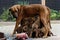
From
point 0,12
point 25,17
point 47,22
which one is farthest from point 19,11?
point 0,12

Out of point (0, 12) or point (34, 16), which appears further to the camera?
point (0, 12)

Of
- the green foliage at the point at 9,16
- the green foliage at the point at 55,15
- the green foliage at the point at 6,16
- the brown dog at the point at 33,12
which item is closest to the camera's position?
the brown dog at the point at 33,12

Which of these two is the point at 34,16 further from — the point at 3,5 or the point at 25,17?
the point at 3,5

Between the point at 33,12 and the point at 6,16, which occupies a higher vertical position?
the point at 33,12

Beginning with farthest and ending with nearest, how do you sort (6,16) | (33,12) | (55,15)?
(55,15), (6,16), (33,12)

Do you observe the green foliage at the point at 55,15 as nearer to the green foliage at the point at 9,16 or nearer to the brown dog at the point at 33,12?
the green foliage at the point at 9,16

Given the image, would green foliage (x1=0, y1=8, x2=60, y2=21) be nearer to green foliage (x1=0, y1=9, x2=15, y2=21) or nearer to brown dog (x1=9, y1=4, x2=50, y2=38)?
green foliage (x1=0, y1=9, x2=15, y2=21)

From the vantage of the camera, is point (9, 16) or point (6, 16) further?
point (6, 16)

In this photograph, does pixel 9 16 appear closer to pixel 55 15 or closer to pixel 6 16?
pixel 6 16

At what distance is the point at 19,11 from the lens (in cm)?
595

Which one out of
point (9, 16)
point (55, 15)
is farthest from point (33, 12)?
point (55, 15)

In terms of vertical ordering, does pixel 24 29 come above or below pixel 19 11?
below

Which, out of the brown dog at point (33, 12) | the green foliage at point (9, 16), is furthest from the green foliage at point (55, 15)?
the brown dog at point (33, 12)

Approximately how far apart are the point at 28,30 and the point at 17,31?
0.92 ft
